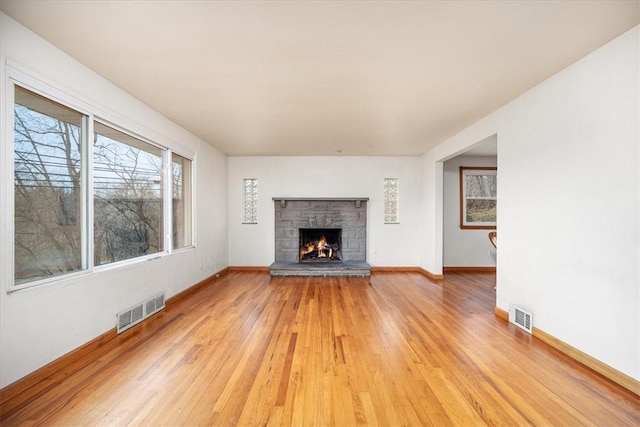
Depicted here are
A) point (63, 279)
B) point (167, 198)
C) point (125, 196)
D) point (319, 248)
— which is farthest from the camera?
point (319, 248)

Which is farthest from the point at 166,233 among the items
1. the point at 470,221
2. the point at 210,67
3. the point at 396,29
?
the point at 470,221

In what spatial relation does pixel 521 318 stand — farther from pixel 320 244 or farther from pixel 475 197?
pixel 320 244

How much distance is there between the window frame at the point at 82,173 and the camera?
1.73 m

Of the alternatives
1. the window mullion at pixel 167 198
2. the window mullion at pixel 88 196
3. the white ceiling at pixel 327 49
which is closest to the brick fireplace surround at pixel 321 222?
the window mullion at pixel 167 198

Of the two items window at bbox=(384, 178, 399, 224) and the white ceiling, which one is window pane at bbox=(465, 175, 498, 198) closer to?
window at bbox=(384, 178, 399, 224)

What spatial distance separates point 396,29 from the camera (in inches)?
70.2

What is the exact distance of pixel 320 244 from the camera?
601 cm

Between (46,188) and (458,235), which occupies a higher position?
(46,188)

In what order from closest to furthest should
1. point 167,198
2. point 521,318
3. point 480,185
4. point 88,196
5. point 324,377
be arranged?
point 324,377 → point 88,196 → point 521,318 → point 167,198 → point 480,185

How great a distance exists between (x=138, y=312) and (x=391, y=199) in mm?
4813

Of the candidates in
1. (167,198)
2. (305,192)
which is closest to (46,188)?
(167,198)

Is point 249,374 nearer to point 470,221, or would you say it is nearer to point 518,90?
point 518,90

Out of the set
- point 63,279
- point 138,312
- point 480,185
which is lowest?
point 138,312

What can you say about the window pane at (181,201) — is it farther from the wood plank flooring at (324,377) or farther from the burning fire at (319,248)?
the burning fire at (319,248)
